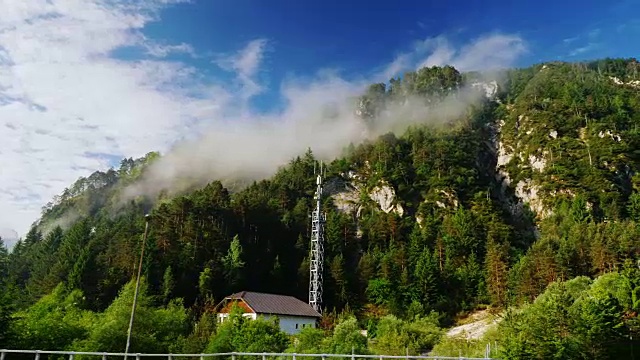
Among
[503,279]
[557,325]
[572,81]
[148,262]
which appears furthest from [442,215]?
[572,81]

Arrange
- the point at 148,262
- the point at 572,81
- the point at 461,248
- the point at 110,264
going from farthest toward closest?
the point at 572,81 → the point at 461,248 → the point at 110,264 → the point at 148,262

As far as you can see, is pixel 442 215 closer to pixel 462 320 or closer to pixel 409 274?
pixel 409 274

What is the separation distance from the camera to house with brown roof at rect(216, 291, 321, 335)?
6131cm

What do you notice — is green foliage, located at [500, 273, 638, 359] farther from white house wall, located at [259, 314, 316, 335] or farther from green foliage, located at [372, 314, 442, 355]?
white house wall, located at [259, 314, 316, 335]

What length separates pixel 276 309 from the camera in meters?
63.5

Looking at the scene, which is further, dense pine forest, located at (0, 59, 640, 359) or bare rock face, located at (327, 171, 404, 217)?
bare rock face, located at (327, 171, 404, 217)

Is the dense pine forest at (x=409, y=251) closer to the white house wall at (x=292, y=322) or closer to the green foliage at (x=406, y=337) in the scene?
the green foliage at (x=406, y=337)

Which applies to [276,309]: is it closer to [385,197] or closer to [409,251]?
[409,251]

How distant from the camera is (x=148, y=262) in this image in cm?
6806

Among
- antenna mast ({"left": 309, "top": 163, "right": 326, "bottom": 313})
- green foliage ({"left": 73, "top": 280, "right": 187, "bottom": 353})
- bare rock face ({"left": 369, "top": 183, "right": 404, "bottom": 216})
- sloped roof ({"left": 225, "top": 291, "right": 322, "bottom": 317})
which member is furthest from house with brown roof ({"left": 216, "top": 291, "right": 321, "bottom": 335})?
bare rock face ({"left": 369, "top": 183, "right": 404, "bottom": 216})

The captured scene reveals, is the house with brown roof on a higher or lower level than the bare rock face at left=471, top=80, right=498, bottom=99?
lower

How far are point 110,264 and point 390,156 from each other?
69741 mm

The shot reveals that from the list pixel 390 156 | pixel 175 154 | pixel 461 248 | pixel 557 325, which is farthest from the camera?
pixel 175 154

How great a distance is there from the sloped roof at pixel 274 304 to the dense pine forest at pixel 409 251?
343cm
